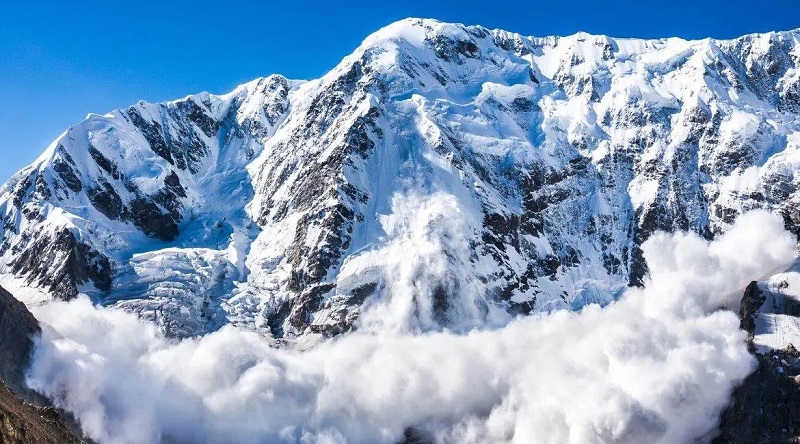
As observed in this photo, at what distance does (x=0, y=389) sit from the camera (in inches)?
3605

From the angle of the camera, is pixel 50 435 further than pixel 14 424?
Yes

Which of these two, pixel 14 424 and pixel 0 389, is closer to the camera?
pixel 14 424

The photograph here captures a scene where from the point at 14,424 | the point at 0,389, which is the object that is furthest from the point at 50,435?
the point at 14,424

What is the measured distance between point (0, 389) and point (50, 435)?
298 inches

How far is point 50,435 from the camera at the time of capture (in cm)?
9012

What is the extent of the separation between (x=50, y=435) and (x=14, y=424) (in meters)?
14.5

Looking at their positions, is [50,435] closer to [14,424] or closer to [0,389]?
[0,389]

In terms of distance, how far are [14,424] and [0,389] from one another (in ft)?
56.3
